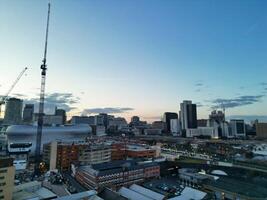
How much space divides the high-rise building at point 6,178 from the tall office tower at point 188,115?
94.9m

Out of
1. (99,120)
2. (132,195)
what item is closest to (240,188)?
(132,195)

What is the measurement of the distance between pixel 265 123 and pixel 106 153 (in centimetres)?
7340

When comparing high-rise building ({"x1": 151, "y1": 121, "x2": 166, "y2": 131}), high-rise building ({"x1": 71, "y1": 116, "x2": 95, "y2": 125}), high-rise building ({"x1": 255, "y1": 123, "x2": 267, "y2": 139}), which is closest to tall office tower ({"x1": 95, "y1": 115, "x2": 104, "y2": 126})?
high-rise building ({"x1": 71, "y1": 116, "x2": 95, "y2": 125})

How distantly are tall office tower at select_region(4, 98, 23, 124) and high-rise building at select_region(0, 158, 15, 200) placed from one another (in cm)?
9059

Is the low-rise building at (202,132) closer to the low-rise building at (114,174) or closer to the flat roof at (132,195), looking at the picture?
the low-rise building at (114,174)

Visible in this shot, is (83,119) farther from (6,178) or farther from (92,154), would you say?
(6,178)

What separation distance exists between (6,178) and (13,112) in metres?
93.2

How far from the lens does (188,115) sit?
342 ft

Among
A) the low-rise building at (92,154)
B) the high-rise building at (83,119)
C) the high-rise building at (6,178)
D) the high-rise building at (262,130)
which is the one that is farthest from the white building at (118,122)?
the high-rise building at (6,178)

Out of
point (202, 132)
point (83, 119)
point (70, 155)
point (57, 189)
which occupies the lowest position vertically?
point (57, 189)

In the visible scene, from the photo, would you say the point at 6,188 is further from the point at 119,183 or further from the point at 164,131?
the point at 164,131

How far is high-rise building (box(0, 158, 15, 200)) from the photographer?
45.3 feet

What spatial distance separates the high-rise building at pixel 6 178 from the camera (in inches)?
543

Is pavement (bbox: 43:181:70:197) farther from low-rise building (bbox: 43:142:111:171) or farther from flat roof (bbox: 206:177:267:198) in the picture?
flat roof (bbox: 206:177:267:198)
